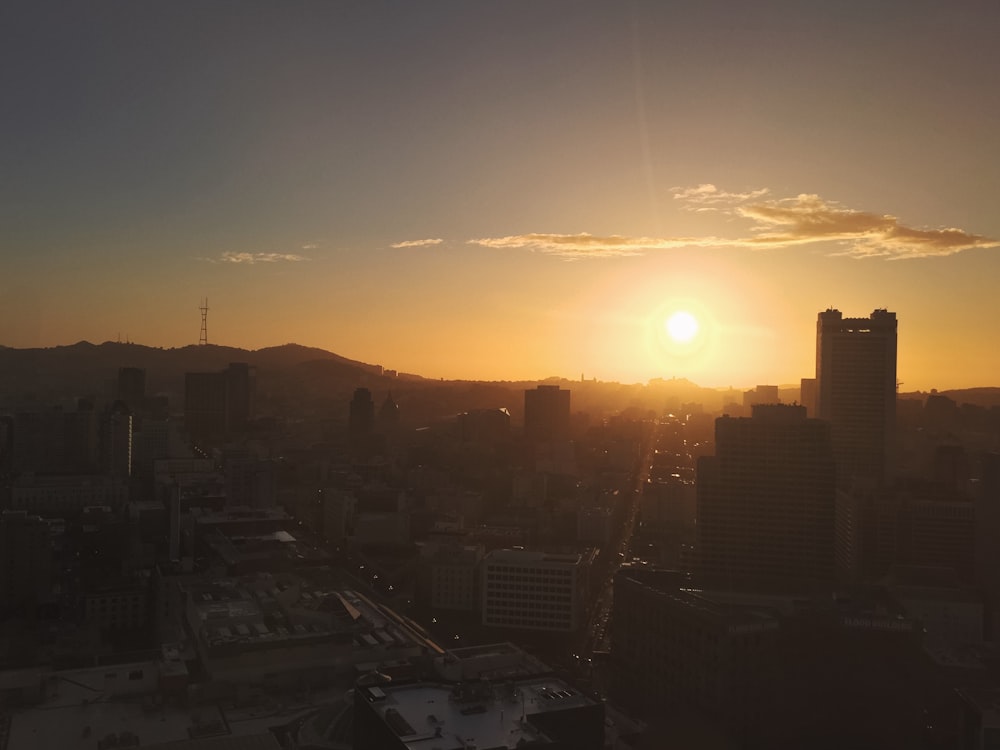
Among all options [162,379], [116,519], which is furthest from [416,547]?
[162,379]

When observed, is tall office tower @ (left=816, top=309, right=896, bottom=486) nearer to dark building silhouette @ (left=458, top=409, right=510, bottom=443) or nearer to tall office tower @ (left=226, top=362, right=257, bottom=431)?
dark building silhouette @ (left=458, top=409, right=510, bottom=443)

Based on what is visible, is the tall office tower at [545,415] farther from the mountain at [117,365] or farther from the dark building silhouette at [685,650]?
the dark building silhouette at [685,650]

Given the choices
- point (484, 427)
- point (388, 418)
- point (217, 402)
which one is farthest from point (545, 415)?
point (217, 402)

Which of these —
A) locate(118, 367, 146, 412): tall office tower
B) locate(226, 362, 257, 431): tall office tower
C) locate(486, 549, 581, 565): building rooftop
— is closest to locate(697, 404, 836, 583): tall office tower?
locate(486, 549, 581, 565): building rooftop

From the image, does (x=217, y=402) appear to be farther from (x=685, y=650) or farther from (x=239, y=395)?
(x=685, y=650)

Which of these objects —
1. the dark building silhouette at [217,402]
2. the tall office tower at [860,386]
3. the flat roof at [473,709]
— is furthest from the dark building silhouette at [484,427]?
the flat roof at [473,709]
